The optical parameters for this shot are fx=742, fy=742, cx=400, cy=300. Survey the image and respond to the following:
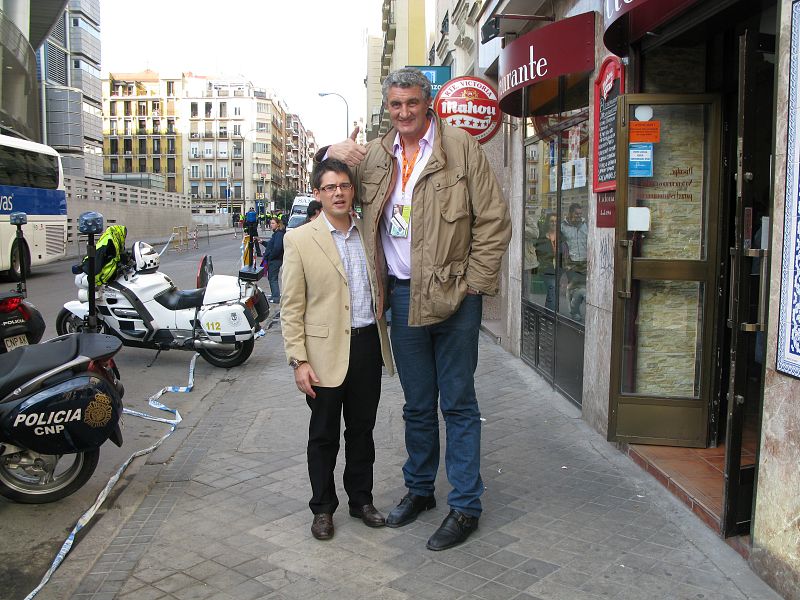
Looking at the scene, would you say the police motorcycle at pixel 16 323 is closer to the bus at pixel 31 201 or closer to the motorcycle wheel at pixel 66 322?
the motorcycle wheel at pixel 66 322

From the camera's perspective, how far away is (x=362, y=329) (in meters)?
3.62

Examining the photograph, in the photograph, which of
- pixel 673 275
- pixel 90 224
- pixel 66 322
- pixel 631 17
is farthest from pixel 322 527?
pixel 66 322

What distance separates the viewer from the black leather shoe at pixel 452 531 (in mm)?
3479

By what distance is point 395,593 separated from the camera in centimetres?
308

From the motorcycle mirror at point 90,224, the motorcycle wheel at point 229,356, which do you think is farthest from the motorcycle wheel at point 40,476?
the motorcycle wheel at point 229,356

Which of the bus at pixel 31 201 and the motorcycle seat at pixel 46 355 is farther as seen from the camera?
the bus at pixel 31 201

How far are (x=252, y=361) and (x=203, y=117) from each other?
114m

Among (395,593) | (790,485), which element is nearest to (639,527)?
(790,485)

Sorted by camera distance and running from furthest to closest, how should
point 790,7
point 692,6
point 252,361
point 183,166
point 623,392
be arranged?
point 183,166 → point 252,361 → point 623,392 → point 692,6 → point 790,7

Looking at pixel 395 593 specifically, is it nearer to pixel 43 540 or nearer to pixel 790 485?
pixel 790 485

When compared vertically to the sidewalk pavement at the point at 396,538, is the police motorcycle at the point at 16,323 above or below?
above

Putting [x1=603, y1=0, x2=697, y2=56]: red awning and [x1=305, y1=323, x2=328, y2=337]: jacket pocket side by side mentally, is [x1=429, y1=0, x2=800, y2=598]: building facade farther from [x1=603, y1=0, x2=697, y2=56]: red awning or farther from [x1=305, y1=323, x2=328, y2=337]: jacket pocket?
[x1=305, y1=323, x2=328, y2=337]: jacket pocket

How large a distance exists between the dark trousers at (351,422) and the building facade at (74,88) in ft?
158

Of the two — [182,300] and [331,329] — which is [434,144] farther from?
[182,300]
